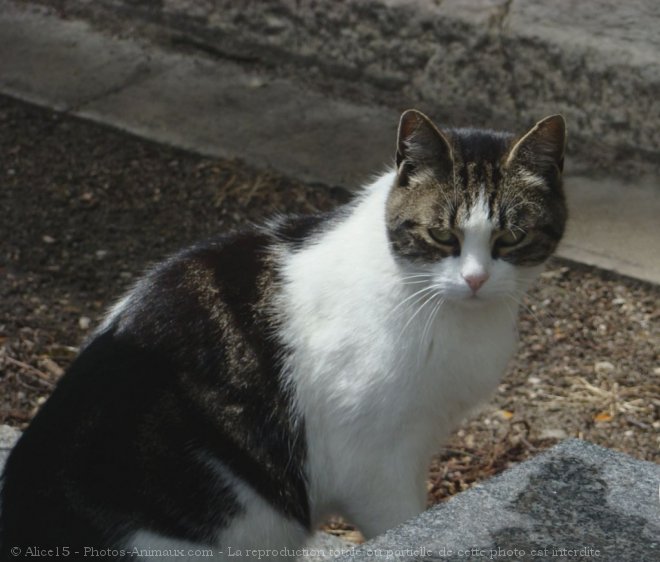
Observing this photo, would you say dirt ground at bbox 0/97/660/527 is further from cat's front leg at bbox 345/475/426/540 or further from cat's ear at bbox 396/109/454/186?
cat's ear at bbox 396/109/454/186

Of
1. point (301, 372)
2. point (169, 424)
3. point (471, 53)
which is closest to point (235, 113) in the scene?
point (471, 53)

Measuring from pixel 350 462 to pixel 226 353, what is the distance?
14.7 inches

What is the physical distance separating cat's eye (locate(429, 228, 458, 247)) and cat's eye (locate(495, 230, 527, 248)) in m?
0.09

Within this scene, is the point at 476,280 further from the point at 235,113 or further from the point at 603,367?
the point at 235,113

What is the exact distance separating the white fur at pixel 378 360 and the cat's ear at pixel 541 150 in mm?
230

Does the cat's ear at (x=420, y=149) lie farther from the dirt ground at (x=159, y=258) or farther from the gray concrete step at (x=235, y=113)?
the gray concrete step at (x=235, y=113)

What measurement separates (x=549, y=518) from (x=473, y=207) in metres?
0.67

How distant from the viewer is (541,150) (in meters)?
2.57

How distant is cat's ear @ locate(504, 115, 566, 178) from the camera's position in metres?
2.54

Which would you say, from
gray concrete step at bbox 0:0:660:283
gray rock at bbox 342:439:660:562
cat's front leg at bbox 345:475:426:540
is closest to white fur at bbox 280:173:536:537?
cat's front leg at bbox 345:475:426:540

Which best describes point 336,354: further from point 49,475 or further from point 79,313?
point 79,313

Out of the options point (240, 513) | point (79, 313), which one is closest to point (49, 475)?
point (240, 513)

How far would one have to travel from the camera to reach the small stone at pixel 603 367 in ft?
12.5

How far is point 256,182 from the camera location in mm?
4730
